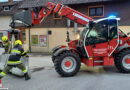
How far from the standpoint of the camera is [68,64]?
6.43m

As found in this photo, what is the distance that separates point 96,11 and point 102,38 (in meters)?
8.28

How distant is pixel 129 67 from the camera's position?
22.1 ft

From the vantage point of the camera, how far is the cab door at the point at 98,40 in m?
6.57

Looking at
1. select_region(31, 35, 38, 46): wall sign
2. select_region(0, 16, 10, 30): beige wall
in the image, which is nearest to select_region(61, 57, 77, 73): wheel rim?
select_region(31, 35, 38, 46): wall sign

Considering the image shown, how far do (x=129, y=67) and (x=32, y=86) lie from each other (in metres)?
4.48

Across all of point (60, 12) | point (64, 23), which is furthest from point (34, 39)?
point (60, 12)

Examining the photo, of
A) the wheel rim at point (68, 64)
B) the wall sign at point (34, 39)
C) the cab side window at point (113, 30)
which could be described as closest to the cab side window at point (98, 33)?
the cab side window at point (113, 30)

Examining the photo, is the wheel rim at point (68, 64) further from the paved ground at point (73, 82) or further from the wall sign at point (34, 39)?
the wall sign at point (34, 39)

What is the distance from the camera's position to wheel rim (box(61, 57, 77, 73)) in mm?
6426

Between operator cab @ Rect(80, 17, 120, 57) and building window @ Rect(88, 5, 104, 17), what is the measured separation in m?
7.81

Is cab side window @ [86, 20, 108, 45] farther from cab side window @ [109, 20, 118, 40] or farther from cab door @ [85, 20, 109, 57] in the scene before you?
cab side window @ [109, 20, 118, 40]

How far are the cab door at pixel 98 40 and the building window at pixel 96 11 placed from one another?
312 inches

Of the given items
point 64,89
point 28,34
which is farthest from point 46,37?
point 64,89

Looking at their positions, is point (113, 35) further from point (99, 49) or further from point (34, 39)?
point (34, 39)
